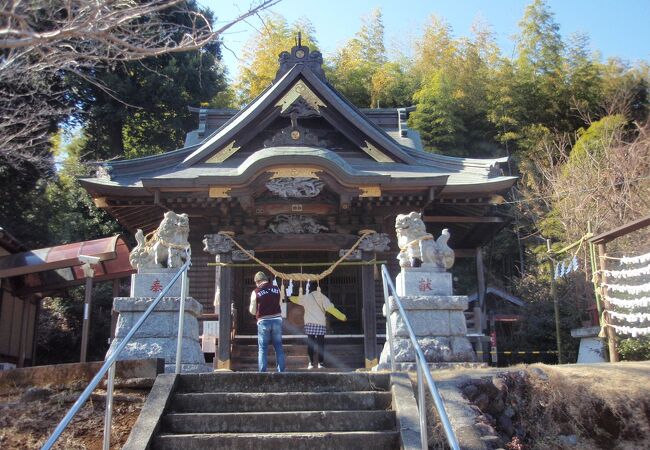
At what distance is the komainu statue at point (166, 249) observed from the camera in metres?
8.36

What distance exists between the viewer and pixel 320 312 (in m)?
9.79

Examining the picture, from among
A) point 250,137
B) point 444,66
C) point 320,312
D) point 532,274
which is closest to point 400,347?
point 320,312

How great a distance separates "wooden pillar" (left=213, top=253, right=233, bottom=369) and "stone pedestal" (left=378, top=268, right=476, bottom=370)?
4.24 m

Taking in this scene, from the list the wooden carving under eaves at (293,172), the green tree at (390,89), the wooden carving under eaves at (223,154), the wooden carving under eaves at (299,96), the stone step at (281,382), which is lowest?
the stone step at (281,382)

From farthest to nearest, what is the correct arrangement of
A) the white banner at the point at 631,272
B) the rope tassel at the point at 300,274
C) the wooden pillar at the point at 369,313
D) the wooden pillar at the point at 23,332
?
1. the wooden pillar at the point at 23,332
2. the wooden pillar at the point at 369,313
3. the rope tassel at the point at 300,274
4. the white banner at the point at 631,272

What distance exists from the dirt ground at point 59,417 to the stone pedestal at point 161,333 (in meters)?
1.32

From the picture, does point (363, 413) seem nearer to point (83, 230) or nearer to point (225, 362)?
point (225, 362)

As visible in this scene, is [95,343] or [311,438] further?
[95,343]

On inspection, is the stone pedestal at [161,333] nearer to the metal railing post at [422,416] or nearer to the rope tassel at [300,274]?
the rope tassel at [300,274]

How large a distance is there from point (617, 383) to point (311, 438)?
11.5 feet

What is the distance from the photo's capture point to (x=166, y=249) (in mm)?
8375

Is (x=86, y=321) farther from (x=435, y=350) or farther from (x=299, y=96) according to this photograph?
(x=435, y=350)

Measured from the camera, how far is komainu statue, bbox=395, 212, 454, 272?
8242mm

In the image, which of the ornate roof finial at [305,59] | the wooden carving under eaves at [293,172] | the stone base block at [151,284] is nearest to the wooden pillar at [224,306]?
the wooden carving under eaves at [293,172]
